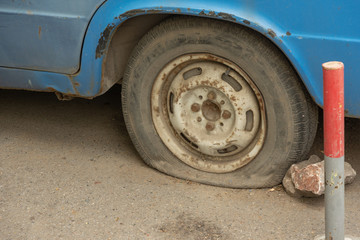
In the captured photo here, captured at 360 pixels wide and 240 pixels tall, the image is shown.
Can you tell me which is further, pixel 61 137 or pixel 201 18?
pixel 61 137

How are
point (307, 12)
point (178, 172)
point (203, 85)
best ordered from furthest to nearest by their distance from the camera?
point (178, 172) → point (203, 85) → point (307, 12)

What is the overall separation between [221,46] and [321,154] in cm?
104

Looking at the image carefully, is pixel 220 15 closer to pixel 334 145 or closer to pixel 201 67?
pixel 201 67

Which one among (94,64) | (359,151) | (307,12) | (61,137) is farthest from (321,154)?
(61,137)

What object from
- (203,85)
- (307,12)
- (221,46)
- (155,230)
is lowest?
(155,230)

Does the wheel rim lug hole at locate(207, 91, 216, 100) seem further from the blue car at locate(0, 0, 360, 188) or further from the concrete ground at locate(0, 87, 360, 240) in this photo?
the concrete ground at locate(0, 87, 360, 240)

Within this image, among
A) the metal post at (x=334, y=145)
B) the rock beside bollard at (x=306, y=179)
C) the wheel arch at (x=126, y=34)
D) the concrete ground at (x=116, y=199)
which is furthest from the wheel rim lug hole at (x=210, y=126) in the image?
the metal post at (x=334, y=145)

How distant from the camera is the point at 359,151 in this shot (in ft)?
11.3

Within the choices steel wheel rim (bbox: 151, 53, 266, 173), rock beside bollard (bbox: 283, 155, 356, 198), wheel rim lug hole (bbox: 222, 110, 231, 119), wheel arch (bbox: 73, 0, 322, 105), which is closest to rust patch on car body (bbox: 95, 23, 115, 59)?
wheel arch (bbox: 73, 0, 322, 105)

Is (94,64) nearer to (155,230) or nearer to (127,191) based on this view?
(127,191)

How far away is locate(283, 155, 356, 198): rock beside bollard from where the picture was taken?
9.55 feet

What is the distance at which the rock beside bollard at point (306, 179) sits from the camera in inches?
115

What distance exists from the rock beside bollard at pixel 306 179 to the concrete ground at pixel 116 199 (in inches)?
3.3

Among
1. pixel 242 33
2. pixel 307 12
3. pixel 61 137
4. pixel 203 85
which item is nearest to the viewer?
pixel 307 12
